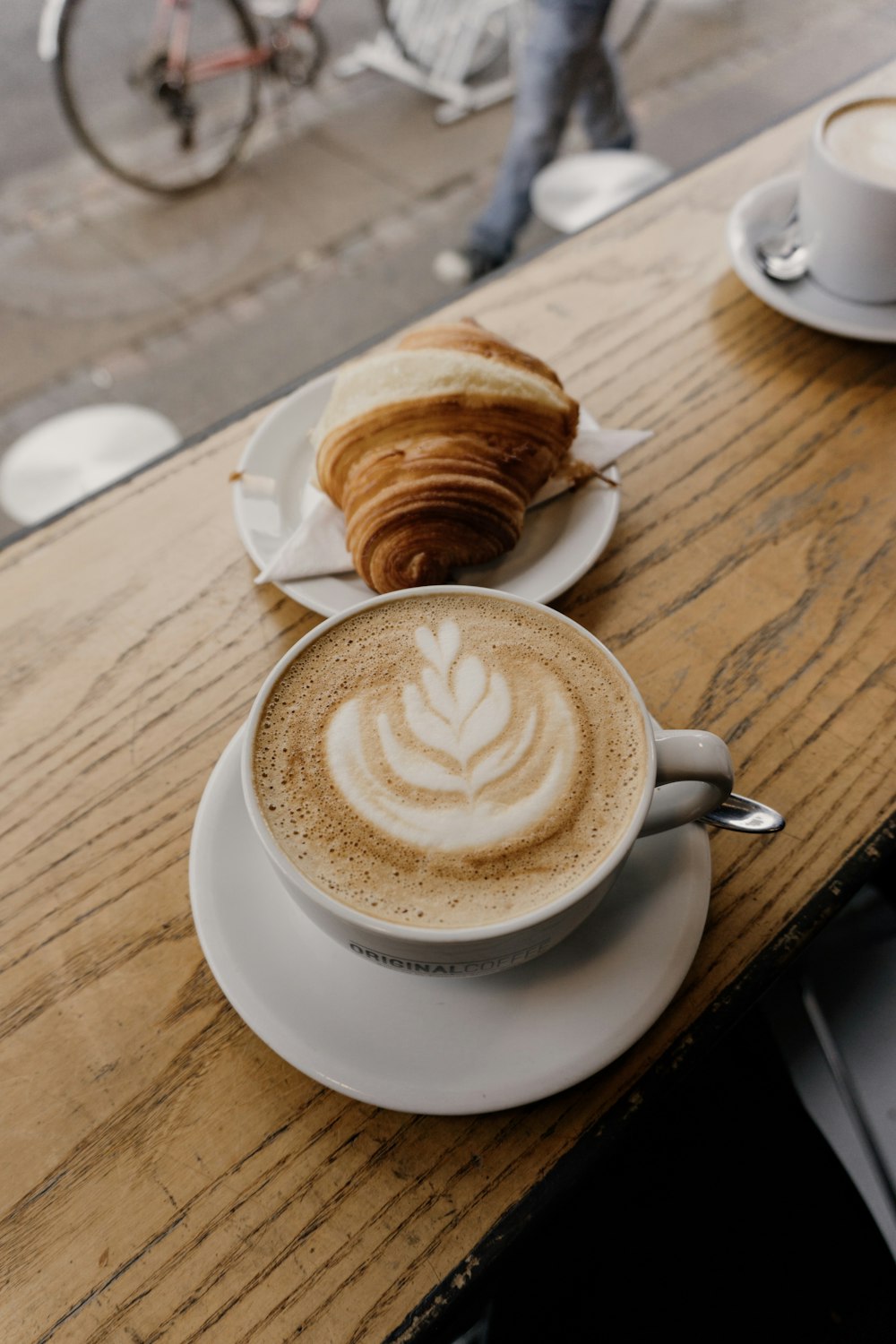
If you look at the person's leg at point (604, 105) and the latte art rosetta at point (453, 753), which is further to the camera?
the person's leg at point (604, 105)

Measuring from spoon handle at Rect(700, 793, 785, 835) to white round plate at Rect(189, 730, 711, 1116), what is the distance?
0.09 feet

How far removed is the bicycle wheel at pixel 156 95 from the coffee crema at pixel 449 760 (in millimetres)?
2471

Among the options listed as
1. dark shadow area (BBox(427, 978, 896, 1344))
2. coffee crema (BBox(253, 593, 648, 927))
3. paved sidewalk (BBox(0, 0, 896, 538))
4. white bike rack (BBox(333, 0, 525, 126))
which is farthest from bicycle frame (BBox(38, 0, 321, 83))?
dark shadow area (BBox(427, 978, 896, 1344))

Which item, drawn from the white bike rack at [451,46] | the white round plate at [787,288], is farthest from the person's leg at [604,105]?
the white round plate at [787,288]

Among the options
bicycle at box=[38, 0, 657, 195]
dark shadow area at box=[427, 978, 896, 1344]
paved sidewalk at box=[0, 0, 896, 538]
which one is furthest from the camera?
bicycle at box=[38, 0, 657, 195]

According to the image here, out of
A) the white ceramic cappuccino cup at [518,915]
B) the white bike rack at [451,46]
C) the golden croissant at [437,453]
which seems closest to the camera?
the white ceramic cappuccino cup at [518,915]

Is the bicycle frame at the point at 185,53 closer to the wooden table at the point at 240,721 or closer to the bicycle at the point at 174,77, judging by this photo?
the bicycle at the point at 174,77

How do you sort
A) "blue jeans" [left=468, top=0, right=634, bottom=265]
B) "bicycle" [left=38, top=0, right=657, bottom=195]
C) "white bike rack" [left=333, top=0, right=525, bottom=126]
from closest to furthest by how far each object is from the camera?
1. "blue jeans" [left=468, top=0, right=634, bottom=265]
2. "bicycle" [left=38, top=0, right=657, bottom=195]
3. "white bike rack" [left=333, top=0, right=525, bottom=126]

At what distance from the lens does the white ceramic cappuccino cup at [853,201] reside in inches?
33.8

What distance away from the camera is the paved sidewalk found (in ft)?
7.22

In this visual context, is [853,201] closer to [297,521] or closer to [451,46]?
→ [297,521]

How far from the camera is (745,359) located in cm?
92

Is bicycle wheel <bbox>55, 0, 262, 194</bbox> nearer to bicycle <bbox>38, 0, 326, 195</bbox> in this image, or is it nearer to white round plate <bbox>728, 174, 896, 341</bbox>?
bicycle <bbox>38, 0, 326, 195</bbox>

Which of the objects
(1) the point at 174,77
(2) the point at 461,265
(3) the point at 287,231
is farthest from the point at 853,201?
(1) the point at 174,77
